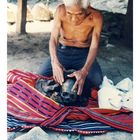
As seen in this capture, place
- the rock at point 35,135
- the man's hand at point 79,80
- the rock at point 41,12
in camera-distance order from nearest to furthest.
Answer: the rock at point 35,135
the man's hand at point 79,80
the rock at point 41,12

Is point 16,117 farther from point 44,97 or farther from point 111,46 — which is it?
point 111,46

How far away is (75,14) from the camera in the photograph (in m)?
2.67

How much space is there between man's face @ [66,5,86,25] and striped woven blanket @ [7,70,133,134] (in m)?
0.54

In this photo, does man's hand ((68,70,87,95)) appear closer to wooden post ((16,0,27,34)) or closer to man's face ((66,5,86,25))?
man's face ((66,5,86,25))

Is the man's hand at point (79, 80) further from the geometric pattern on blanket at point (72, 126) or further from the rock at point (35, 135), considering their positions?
the rock at point (35, 135)

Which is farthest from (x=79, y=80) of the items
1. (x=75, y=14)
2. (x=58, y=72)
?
(x=75, y=14)

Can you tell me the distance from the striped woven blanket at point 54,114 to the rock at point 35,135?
0.04 m

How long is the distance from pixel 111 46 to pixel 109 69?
0.62 ft

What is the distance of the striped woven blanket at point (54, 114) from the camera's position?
2529 mm

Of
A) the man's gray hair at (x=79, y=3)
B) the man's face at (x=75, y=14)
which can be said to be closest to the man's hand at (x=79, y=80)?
the man's face at (x=75, y=14)

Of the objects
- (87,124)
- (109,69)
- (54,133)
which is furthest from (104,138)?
(109,69)

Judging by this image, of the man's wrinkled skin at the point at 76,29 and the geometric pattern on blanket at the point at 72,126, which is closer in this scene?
the geometric pattern on blanket at the point at 72,126

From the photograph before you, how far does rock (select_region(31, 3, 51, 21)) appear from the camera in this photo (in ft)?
8.93

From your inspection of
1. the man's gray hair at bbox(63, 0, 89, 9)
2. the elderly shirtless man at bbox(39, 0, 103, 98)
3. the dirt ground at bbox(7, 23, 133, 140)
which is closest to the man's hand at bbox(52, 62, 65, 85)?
the elderly shirtless man at bbox(39, 0, 103, 98)
